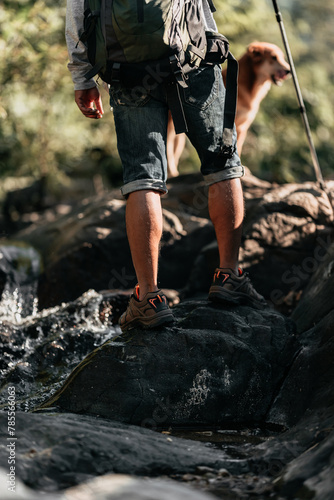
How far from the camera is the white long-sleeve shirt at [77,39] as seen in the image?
320 cm

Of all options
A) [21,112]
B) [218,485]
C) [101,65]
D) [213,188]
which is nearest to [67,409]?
[218,485]

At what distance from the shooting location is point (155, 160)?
10.3 feet

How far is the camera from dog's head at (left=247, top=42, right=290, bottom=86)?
26.3 feet

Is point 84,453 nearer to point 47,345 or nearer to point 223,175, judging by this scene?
point 223,175

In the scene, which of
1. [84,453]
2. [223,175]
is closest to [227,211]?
[223,175]

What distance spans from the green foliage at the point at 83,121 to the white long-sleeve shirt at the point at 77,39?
665 centimetres

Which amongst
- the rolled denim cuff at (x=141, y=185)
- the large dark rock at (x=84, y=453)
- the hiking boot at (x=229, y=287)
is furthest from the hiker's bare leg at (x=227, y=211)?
the large dark rock at (x=84, y=453)

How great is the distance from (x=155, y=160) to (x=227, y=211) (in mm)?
527

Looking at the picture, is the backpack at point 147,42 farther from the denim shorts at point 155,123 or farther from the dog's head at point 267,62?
the dog's head at point 267,62

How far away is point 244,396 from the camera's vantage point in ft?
10.4

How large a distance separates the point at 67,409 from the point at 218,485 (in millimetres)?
1149

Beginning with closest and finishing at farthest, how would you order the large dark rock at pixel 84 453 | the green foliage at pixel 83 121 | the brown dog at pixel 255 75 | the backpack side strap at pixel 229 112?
Answer: 1. the large dark rock at pixel 84 453
2. the backpack side strap at pixel 229 112
3. the brown dog at pixel 255 75
4. the green foliage at pixel 83 121

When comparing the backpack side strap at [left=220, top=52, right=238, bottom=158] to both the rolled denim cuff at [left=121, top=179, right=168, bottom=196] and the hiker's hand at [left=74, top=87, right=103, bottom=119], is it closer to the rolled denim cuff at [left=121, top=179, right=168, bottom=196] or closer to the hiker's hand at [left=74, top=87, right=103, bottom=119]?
the rolled denim cuff at [left=121, top=179, right=168, bottom=196]

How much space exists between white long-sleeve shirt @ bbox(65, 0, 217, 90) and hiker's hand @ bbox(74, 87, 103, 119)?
3cm
